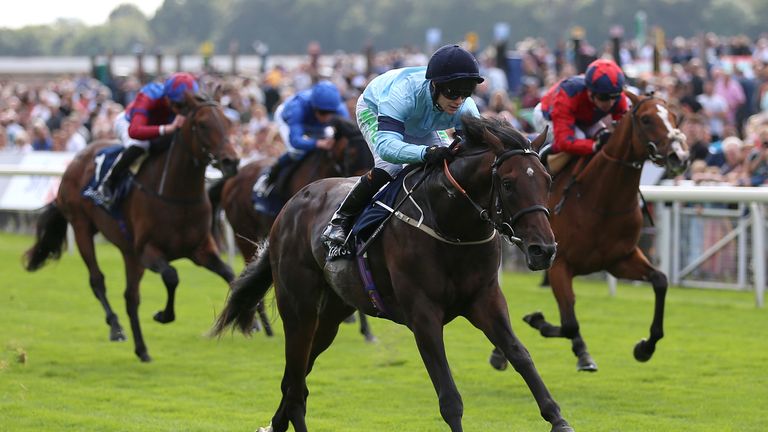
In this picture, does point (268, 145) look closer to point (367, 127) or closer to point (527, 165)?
point (367, 127)

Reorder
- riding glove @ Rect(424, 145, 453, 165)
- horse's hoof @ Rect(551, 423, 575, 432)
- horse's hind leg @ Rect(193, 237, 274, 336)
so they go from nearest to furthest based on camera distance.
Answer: horse's hoof @ Rect(551, 423, 575, 432), riding glove @ Rect(424, 145, 453, 165), horse's hind leg @ Rect(193, 237, 274, 336)

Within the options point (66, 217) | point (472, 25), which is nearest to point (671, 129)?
point (66, 217)

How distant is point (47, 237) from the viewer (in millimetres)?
10633

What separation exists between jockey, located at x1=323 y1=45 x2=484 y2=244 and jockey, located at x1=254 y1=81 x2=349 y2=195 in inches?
163

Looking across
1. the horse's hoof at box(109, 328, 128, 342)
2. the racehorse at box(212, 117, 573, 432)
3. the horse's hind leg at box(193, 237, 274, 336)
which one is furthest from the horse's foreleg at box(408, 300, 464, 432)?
the horse's hoof at box(109, 328, 128, 342)

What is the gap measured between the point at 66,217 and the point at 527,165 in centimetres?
627

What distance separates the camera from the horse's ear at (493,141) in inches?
201

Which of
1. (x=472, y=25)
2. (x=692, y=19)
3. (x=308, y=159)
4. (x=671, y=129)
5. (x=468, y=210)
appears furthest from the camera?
(x=472, y=25)

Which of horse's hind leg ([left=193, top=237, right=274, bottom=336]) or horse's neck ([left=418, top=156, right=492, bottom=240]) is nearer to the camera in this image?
horse's neck ([left=418, top=156, right=492, bottom=240])

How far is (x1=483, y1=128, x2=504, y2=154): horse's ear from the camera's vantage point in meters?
5.09

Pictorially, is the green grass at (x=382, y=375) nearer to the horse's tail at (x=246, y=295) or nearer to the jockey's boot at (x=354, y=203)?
the horse's tail at (x=246, y=295)

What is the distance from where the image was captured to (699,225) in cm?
1159

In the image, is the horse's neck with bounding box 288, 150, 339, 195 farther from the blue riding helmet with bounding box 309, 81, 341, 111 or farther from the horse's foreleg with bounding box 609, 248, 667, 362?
the horse's foreleg with bounding box 609, 248, 667, 362

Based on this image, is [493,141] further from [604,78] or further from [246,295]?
[604,78]
